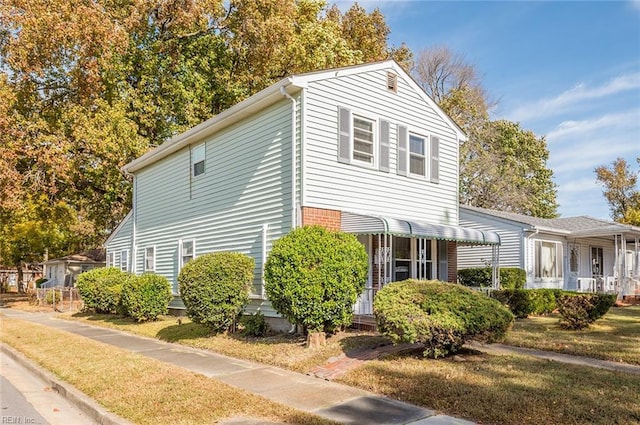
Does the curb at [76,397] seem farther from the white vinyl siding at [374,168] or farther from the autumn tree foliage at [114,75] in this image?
the autumn tree foliage at [114,75]

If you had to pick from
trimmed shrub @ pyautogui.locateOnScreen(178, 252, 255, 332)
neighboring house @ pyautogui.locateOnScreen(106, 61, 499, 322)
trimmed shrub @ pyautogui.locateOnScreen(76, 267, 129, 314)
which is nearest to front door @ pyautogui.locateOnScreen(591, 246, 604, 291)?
neighboring house @ pyautogui.locateOnScreen(106, 61, 499, 322)

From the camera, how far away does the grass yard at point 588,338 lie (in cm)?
888

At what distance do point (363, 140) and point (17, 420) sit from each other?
30.7ft

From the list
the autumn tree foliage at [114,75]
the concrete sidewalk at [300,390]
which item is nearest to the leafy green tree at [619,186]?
the autumn tree foliage at [114,75]

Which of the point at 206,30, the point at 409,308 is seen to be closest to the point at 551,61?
the point at 409,308

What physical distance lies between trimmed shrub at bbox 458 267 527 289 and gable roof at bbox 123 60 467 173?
608cm

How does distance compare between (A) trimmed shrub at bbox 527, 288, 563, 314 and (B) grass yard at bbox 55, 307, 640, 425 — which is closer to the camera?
(B) grass yard at bbox 55, 307, 640, 425

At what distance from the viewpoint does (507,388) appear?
638 cm

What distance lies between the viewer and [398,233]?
433 inches

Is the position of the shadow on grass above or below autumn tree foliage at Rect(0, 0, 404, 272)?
below

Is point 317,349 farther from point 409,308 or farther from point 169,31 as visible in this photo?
point 169,31

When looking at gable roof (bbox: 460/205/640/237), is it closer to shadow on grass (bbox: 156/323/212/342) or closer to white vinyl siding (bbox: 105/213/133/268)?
shadow on grass (bbox: 156/323/212/342)

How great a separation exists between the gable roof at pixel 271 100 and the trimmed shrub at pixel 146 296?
457cm

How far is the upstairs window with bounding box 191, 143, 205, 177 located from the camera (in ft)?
50.7
